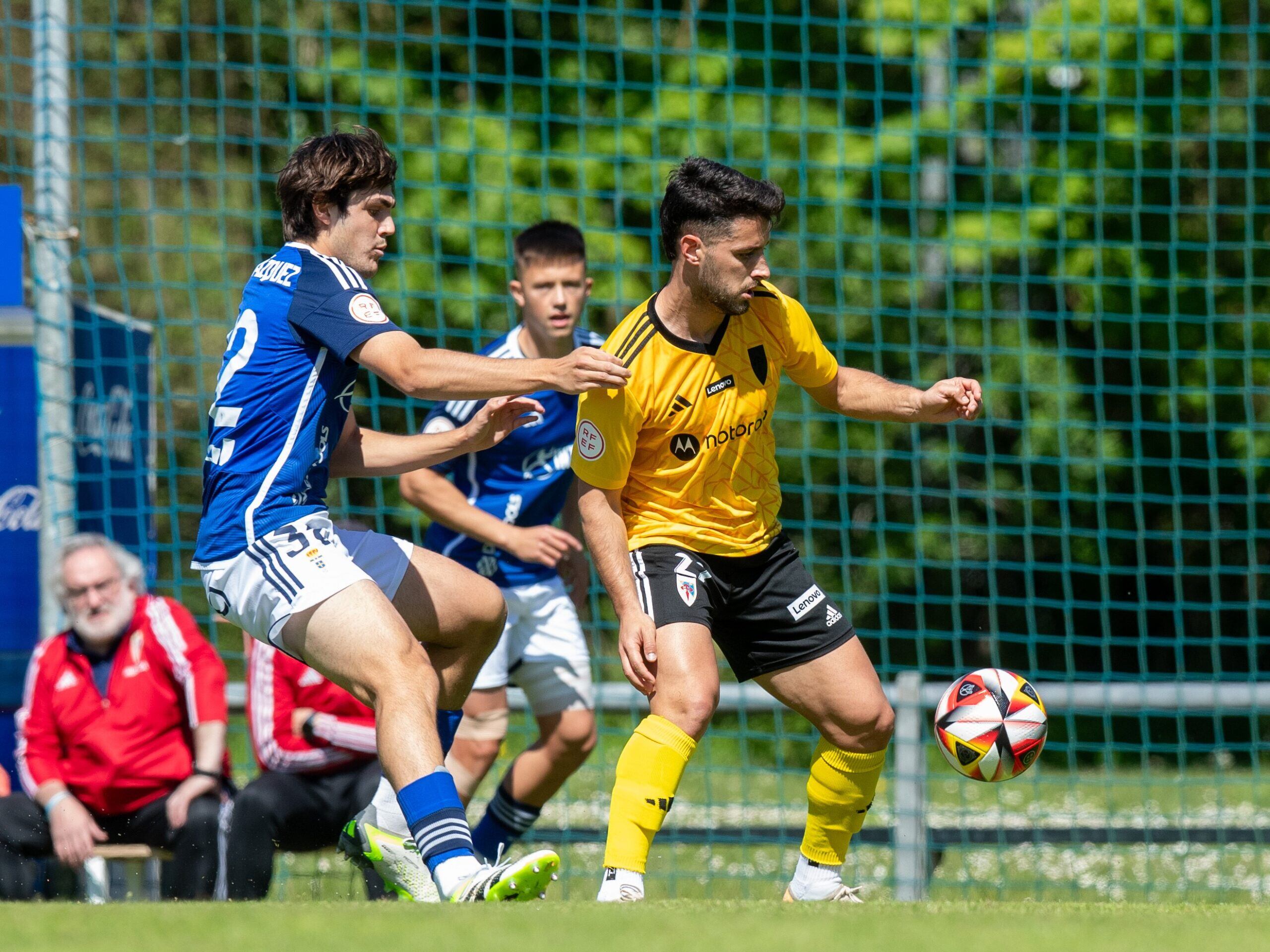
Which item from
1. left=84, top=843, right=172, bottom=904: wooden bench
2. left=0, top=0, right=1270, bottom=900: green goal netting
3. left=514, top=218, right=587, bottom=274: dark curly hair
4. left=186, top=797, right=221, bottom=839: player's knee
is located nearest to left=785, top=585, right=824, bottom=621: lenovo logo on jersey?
left=514, top=218, right=587, bottom=274: dark curly hair

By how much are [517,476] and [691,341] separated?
162 centimetres

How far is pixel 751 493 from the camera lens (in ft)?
15.7

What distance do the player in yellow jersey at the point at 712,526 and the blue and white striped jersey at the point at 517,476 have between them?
1.28 m

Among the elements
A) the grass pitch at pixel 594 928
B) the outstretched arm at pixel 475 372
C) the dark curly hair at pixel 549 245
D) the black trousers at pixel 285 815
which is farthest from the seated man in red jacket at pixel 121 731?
the outstretched arm at pixel 475 372

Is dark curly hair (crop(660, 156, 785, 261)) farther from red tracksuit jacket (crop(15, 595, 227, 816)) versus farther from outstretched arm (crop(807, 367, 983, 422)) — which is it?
red tracksuit jacket (crop(15, 595, 227, 816))

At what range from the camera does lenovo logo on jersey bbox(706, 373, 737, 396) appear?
4.62 meters

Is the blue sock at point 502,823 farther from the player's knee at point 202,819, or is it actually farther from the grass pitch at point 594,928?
the grass pitch at point 594,928

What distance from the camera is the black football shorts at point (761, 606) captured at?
15.1ft

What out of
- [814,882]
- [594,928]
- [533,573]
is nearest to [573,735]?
[533,573]

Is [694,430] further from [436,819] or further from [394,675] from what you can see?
[436,819]

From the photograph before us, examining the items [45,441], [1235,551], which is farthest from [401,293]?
[1235,551]

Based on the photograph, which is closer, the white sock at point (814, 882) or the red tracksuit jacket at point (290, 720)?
the white sock at point (814, 882)

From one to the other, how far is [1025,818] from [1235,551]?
5.09 meters

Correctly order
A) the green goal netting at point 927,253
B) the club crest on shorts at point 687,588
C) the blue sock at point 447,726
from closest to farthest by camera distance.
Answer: the club crest on shorts at point 687,588 < the blue sock at point 447,726 < the green goal netting at point 927,253
